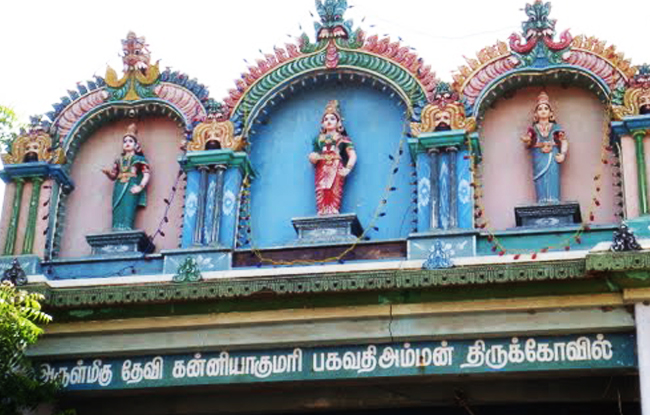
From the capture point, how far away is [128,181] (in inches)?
598

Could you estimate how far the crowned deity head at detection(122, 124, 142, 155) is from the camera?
15.4 m

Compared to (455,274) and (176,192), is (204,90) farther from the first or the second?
(455,274)

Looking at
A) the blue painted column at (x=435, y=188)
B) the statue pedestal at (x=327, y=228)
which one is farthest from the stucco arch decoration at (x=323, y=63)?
the statue pedestal at (x=327, y=228)

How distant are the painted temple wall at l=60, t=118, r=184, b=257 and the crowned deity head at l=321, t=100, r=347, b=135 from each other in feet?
5.97

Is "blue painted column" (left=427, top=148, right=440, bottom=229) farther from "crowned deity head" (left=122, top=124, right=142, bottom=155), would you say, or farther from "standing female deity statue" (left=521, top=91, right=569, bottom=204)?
"crowned deity head" (left=122, top=124, right=142, bottom=155)

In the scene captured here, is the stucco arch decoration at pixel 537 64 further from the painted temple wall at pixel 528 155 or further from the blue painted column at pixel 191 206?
the blue painted column at pixel 191 206

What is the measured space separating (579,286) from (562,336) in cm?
52


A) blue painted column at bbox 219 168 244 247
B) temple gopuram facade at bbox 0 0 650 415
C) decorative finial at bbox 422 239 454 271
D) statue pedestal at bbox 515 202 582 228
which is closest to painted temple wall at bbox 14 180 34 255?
temple gopuram facade at bbox 0 0 650 415

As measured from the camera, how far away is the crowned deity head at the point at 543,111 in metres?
14.4

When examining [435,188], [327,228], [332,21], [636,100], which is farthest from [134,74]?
[636,100]

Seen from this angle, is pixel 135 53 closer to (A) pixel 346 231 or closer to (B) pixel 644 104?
(A) pixel 346 231

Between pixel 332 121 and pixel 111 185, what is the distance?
9.28 feet

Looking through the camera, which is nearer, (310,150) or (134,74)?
(310,150)

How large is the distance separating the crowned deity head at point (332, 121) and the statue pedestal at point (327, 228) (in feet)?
3.80
